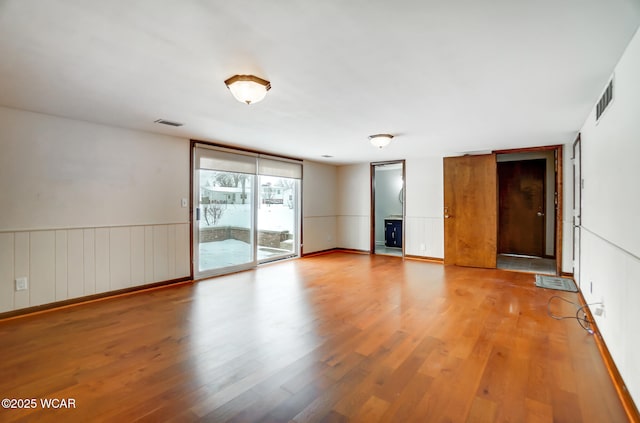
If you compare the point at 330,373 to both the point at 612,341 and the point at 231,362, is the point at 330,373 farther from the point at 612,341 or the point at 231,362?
the point at 612,341

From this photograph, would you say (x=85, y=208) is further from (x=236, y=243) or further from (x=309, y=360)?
(x=309, y=360)

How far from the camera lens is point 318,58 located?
2115 millimetres

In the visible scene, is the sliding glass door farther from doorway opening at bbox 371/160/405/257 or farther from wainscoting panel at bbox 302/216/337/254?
doorway opening at bbox 371/160/405/257

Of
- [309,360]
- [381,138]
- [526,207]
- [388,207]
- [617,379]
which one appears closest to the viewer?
[617,379]

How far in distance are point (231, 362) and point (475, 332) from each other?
2.17 m

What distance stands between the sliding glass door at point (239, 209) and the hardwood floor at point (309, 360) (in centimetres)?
125

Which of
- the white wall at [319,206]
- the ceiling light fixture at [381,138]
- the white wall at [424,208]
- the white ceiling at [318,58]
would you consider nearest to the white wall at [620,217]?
the white ceiling at [318,58]

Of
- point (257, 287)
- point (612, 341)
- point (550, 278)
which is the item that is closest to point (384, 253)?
point (550, 278)

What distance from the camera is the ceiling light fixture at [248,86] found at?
2352 mm

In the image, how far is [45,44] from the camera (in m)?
1.93

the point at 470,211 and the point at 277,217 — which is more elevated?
the point at 470,211

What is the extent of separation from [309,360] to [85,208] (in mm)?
3348

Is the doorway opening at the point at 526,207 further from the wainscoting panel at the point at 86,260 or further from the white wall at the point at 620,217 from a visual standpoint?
the wainscoting panel at the point at 86,260

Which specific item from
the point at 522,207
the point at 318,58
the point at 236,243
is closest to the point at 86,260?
the point at 236,243
